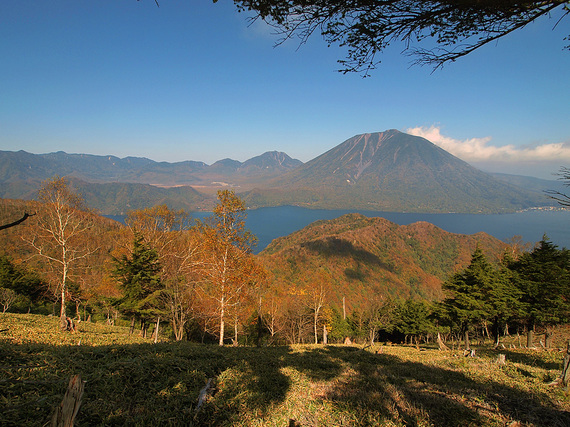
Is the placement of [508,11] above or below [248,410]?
above

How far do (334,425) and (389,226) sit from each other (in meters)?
140

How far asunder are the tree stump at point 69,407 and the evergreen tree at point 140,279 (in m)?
16.4

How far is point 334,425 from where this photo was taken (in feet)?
11.7

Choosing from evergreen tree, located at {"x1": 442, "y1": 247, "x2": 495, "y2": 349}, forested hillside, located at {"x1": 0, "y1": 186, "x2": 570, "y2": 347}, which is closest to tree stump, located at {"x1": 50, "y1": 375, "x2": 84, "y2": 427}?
forested hillside, located at {"x1": 0, "y1": 186, "x2": 570, "y2": 347}

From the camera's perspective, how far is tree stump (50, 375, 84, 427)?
176 cm

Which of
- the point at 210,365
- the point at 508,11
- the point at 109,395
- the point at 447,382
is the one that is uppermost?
the point at 508,11

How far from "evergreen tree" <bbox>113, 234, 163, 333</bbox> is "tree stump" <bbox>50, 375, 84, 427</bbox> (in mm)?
16418

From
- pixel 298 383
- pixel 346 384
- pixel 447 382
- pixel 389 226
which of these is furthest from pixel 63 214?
pixel 389 226

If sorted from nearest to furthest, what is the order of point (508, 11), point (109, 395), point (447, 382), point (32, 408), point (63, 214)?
point (32, 408) < point (109, 395) < point (508, 11) < point (447, 382) < point (63, 214)

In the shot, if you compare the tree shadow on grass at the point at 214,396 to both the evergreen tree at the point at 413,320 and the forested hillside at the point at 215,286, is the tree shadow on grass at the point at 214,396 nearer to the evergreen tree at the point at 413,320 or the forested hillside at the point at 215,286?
the forested hillside at the point at 215,286

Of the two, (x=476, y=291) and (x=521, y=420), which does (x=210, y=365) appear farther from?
(x=476, y=291)

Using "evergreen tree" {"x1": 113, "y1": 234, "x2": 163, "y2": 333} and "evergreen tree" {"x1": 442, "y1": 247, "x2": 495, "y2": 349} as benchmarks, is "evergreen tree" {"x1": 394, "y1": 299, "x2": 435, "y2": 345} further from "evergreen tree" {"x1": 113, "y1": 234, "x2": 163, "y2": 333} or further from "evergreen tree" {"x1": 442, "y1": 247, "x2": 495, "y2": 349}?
"evergreen tree" {"x1": 113, "y1": 234, "x2": 163, "y2": 333}

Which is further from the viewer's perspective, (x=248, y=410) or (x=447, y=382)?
(x=447, y=382)

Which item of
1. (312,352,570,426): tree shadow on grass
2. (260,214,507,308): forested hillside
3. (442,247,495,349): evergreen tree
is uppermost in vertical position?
(312,352,570,426): tree shadow on grass
